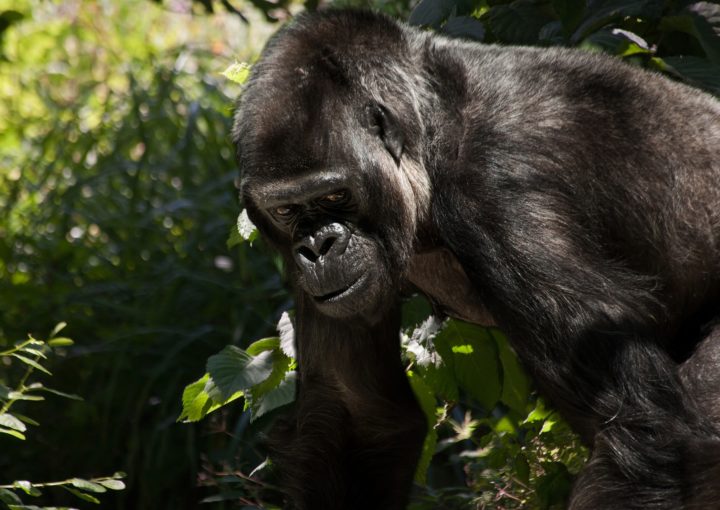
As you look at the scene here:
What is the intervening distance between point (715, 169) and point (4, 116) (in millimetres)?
6836

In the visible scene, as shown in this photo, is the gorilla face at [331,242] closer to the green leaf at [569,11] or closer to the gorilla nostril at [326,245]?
the gorilla nostril at [326,245]

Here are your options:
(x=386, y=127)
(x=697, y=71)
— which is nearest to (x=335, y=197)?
(x=386, y=127)

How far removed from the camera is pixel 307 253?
3.57m

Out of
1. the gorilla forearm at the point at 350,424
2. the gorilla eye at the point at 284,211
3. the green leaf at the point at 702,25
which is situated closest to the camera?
the gorilla eye at the point at 284,211

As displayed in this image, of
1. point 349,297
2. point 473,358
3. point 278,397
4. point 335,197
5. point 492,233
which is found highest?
point 492,233

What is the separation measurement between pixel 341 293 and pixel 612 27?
1670 mm

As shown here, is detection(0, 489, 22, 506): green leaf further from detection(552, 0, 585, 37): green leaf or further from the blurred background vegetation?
detection(552, 0, 585, 37): green leaf

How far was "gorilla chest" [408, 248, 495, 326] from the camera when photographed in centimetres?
396

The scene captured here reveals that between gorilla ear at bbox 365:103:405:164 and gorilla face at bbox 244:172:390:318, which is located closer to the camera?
gorilla face at bbox 244:172:390:318

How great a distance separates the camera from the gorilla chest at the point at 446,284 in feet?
13.0

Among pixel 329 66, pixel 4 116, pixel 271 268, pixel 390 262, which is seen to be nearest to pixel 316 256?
pixel 390 262

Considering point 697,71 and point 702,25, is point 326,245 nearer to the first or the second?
point 697,71

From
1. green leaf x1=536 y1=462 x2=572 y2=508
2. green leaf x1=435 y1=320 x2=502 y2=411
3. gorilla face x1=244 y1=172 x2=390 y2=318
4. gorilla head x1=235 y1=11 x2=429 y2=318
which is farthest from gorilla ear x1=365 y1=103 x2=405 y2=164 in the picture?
green leaf x1=536 y1=462 x2=572 y2=508

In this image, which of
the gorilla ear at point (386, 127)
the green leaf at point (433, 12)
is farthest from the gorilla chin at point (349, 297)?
the green leaf at point (433, 12)
